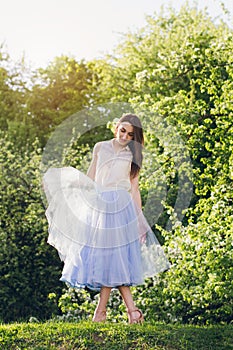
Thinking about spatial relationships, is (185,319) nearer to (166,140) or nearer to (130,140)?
(166,140)

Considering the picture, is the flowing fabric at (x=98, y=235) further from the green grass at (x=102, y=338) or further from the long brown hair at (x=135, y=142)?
the green grass at (x=102, y=338)

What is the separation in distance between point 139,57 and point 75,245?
1453 centimetres

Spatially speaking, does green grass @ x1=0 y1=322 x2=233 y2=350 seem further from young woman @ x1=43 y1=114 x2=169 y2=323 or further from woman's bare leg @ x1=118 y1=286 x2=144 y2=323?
young woman @ x1=43 y1=114 x2=169 y2=323

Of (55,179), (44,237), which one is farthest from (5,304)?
(55,179)

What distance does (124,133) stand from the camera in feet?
18.6

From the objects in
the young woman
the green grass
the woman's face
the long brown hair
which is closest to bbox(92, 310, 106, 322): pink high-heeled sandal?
the young woman

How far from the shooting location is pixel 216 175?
9766 mm

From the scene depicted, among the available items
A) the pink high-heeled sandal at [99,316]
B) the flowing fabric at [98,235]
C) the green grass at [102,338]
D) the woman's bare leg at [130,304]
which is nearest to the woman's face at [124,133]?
the flowing fabric at [98,235]

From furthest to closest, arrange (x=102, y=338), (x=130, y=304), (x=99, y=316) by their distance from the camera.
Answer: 1. (x=99, y=316)
2. (x=130, y=304)
3. (x=102, y=338)

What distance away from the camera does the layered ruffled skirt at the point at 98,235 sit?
5.42 metres

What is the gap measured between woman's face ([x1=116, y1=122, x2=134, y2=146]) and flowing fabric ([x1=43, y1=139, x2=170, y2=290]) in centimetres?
40

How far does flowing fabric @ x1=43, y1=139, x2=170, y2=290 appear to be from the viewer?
542 centimetres

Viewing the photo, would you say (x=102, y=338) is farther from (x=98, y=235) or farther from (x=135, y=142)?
(x=135, y=142)

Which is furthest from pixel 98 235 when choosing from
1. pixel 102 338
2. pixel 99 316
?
pixel 102 338
